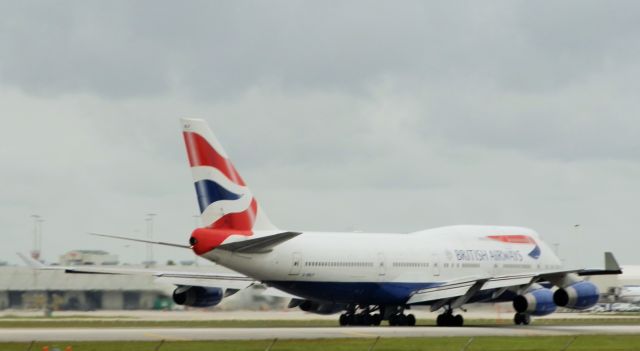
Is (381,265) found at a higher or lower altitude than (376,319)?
higher

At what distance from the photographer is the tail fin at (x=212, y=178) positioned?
54.9 metres

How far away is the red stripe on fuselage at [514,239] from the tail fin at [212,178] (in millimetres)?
21703

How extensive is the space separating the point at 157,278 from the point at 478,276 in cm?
1866

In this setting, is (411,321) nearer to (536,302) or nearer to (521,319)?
(521,319)

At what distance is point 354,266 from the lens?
61750 mm

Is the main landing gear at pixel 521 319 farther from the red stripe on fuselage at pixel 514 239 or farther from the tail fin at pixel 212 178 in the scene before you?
the tail fin at pixel 212 178

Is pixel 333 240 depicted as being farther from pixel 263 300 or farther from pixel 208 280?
pixel 263 300

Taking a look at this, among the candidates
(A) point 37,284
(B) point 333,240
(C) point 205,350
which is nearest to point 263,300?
(B) point 333,240

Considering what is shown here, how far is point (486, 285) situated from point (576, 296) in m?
4.55

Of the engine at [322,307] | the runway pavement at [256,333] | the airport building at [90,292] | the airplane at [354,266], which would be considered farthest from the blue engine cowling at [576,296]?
the airport building at [90,292]

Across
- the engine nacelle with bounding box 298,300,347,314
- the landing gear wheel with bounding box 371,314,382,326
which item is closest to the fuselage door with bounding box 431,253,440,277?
the landing gear wheel with bounding box 371,314,382,326

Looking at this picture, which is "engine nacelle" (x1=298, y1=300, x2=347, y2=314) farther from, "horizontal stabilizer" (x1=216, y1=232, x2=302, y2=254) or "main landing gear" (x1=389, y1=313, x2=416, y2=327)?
"horizontal stabilizer" (x1=216, y1=232, x2=302, y2=254)

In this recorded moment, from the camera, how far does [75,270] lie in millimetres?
61531

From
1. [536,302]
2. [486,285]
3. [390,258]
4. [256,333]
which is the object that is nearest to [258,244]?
[256,333]
